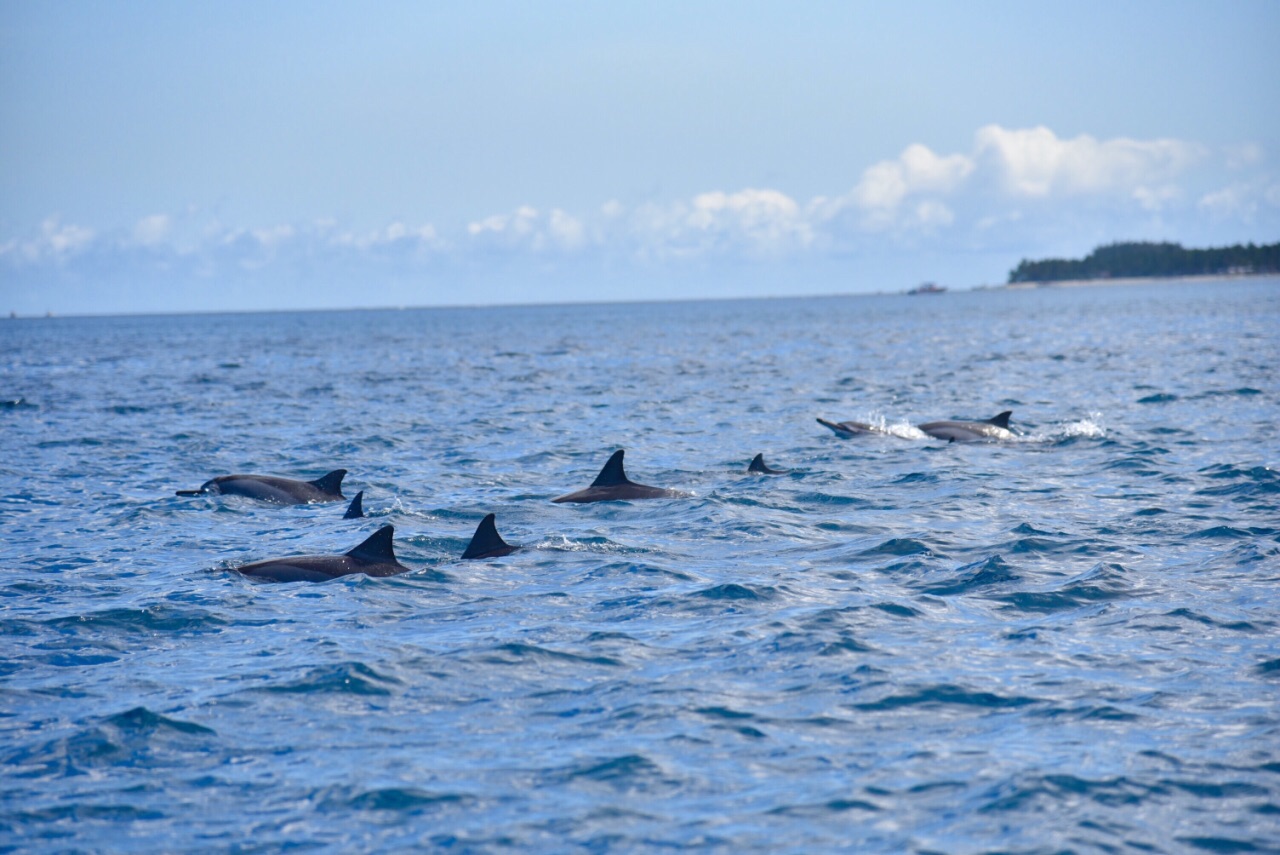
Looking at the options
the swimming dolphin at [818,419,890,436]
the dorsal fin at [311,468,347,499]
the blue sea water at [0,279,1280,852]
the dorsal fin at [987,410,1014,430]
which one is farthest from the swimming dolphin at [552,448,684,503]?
the dorsal fin at [987,410,1014,430]

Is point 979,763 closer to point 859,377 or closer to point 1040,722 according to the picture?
point 1040,722

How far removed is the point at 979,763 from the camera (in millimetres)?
8312

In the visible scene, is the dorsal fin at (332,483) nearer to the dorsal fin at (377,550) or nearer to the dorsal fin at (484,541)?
the dorsal fin at (484,541)

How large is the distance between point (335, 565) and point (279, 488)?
6.56 meters


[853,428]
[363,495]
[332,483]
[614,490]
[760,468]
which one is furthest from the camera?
[853,428]

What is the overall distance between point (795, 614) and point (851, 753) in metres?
3.53

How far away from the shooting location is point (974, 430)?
2614 centimetres

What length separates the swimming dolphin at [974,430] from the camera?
25848 millimetres

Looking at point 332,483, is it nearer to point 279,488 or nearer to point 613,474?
point 279,488

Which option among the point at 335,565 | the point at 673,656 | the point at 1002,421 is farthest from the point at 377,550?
the point at 1002,421

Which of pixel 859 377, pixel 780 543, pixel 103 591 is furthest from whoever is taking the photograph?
pixel 859 377

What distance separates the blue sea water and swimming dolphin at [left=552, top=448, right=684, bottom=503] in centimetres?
47

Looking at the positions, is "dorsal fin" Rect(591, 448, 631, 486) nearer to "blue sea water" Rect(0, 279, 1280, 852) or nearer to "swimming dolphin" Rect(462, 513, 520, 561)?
"blue sea water" Rect(0, 279, 1280, 852)

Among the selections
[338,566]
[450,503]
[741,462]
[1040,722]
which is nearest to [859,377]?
[741,462]
